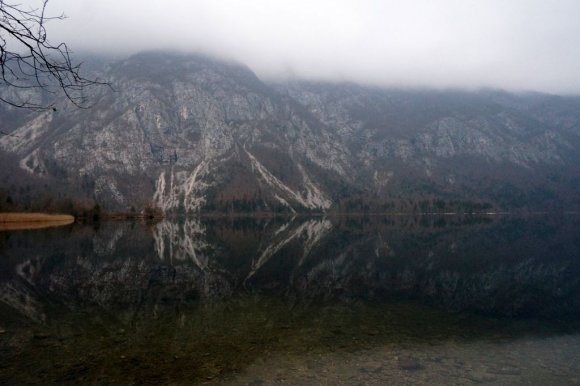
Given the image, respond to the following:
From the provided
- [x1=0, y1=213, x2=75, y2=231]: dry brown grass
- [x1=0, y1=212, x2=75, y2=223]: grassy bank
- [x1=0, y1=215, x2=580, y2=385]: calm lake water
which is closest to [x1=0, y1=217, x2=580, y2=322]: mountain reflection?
[x1=0, y1=215, x2=580, y2=385]: calm lake water

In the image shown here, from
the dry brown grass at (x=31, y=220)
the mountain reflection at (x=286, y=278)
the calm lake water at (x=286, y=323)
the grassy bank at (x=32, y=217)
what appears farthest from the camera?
the grassy bank at (x=32, y=217)

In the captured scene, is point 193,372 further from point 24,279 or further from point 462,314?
point 24,279

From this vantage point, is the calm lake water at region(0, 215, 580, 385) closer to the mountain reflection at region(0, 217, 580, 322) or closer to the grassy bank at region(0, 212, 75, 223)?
the mountain reflection at region(0, 217, 580, 322)

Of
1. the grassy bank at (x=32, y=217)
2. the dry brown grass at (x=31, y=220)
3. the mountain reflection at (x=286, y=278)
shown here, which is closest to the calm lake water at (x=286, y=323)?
the mountain reflection at (x=286, y=278)

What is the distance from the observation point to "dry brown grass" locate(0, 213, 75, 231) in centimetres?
11088

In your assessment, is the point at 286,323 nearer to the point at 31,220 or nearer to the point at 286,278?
the point at 286,278

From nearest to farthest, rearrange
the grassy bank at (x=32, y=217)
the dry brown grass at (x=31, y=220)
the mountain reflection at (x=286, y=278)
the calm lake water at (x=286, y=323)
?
1. the calm lake water at (x=286, y=323)
2. the mountain reflection at (x=286, y=278)
3. the dry brown grass at (x=31, y=220)
4. the grassy bank at (x=32, y=217)

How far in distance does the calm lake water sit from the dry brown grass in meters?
78.0

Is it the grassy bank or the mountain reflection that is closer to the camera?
the mountain reflection

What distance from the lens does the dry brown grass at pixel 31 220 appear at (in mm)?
110875

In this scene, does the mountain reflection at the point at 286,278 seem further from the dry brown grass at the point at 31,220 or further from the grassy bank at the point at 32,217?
the grassy bank at the point at 32,217

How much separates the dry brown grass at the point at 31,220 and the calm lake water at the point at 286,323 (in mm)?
78017

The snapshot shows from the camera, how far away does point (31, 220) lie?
12169 cm

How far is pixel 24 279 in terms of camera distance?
34094 millimetres
